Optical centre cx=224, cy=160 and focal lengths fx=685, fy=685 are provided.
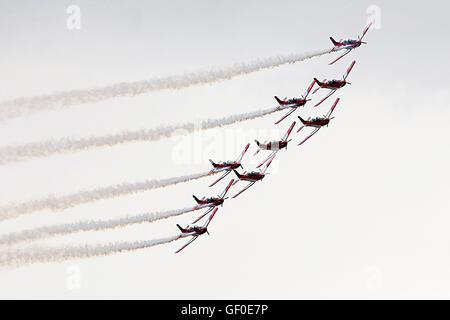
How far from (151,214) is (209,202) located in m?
8.81

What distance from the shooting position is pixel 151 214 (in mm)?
80688

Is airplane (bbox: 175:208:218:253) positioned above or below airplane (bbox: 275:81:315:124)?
below

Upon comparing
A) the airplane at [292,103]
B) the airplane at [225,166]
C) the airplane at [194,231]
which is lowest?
the airplane at [194,231]

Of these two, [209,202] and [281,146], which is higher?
[281,146]

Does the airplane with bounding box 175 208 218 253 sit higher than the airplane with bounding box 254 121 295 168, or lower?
lower

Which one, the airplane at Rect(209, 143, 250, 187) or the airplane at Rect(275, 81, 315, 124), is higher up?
the airplane at Rect(275, 81, 315, 124)

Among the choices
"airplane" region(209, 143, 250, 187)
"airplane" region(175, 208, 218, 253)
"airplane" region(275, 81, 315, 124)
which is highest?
"airplane" region(275, 81, 315, 124)

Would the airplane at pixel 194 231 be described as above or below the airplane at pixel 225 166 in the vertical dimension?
below
